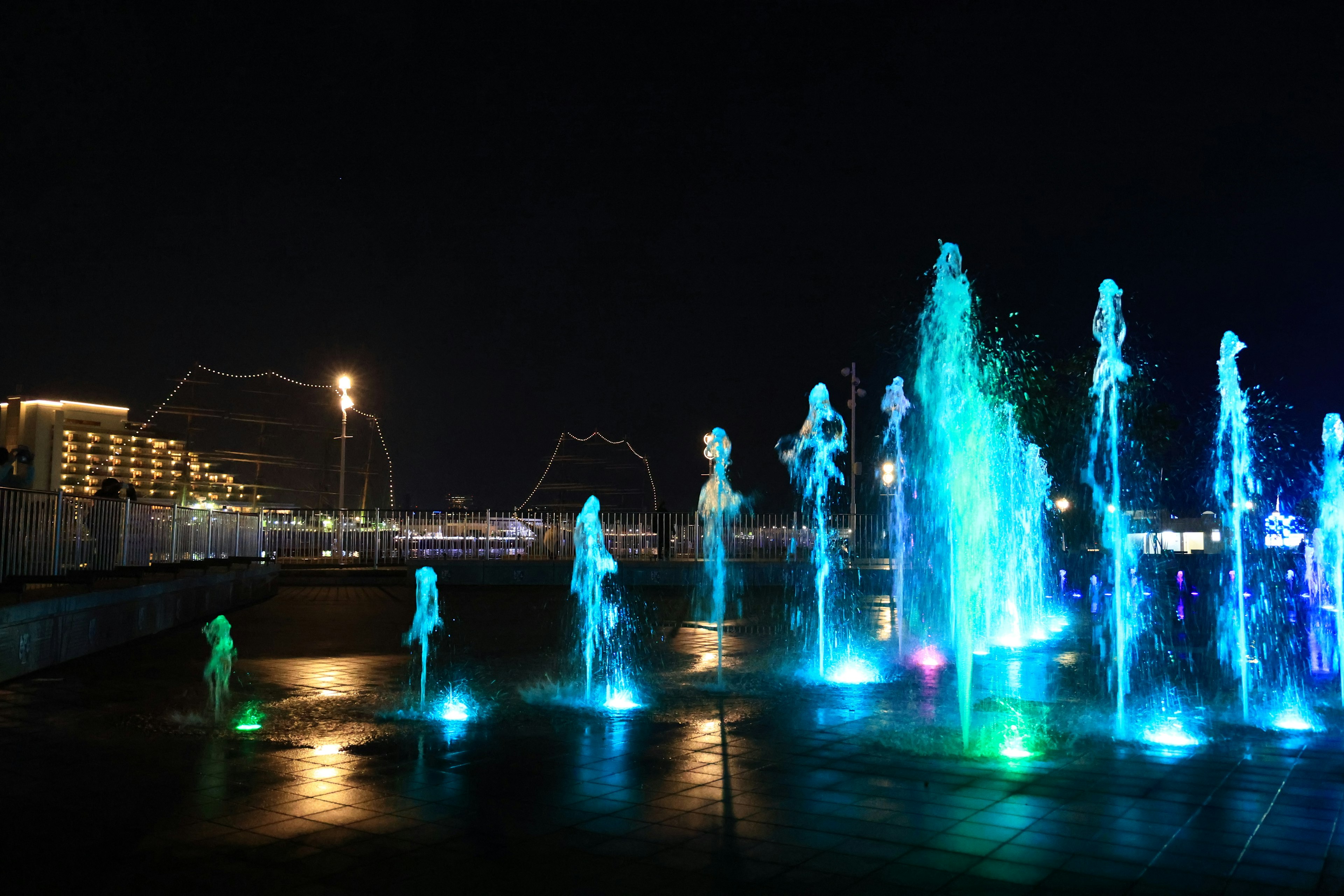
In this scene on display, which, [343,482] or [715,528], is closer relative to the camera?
[715,528]

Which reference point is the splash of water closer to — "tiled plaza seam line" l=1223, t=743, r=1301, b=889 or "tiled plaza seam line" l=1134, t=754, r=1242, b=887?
"tiled plaza seam line" l=1134, t=754, r=1242, b=887

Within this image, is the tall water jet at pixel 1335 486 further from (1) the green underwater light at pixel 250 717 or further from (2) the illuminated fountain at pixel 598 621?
(1) the green underwater light at pixel 250 717

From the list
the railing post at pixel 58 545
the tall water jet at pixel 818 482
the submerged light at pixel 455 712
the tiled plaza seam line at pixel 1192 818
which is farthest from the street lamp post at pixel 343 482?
the tiled plaza seam line at pixel 1192 818

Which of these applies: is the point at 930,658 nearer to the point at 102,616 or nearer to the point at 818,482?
the point at 818,482


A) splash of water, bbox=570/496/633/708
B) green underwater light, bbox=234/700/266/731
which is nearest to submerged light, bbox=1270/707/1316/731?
splash of water, bbox=570/496/633/708

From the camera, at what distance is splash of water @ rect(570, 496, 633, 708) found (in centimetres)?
1223

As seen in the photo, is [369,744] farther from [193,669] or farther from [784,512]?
[784,512]

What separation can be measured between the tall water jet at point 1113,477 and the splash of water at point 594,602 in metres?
5.44

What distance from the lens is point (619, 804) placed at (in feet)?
19.8

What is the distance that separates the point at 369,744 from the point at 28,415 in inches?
4275

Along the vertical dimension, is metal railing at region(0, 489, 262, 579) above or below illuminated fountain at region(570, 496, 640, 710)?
above

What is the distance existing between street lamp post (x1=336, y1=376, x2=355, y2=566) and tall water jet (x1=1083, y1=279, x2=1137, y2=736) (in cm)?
2149

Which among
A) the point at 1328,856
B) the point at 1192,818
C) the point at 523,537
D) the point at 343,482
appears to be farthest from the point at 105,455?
the point at 1328,856

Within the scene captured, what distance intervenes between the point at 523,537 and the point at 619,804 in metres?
25.7
